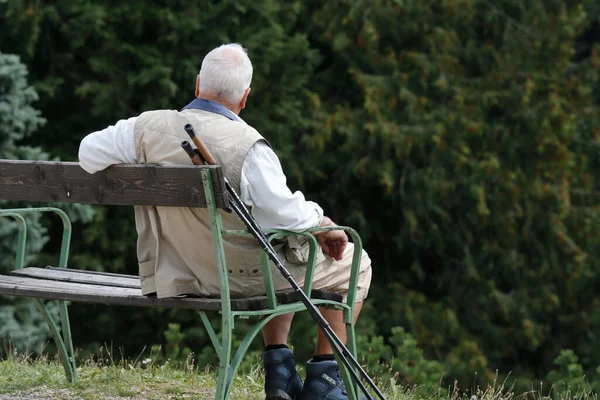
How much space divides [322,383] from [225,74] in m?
1.14

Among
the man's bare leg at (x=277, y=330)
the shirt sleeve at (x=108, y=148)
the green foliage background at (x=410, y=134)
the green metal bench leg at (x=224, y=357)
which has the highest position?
the shirt sleeve at (x=108, y=148)

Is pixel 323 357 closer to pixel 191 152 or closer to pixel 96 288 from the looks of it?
pixel 96 288

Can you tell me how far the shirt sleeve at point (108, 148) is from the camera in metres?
3.62

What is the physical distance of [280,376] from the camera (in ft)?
12.7

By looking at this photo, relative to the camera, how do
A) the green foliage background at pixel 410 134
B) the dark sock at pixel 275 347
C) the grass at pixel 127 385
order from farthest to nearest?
the green foliage background at pixel 410 134
the grass at pixel 127 385
the dark sock at pixel 275 347

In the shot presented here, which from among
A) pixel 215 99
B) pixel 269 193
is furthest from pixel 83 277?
pixel 269 193

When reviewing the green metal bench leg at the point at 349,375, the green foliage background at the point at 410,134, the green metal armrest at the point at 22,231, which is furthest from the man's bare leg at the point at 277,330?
the green foliage background at the point at 410,134

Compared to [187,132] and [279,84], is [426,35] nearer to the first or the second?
[279,84]

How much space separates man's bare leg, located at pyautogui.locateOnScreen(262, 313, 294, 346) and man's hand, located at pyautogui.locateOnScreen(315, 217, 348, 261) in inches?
11.9

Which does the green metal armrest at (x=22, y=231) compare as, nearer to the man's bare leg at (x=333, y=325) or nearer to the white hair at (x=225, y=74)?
the white hair at (x=225, y=74)

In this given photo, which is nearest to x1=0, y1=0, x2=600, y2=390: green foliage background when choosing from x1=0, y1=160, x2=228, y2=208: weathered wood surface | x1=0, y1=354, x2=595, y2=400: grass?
x1=0, y1=354, x2=595, y2=400: grass

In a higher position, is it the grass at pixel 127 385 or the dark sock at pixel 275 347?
the dark sock at pixel 275 347

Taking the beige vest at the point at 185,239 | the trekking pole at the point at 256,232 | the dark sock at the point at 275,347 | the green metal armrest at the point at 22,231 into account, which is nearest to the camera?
the trekking pole at the point at 256,232

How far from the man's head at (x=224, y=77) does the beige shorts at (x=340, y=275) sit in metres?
0.63
